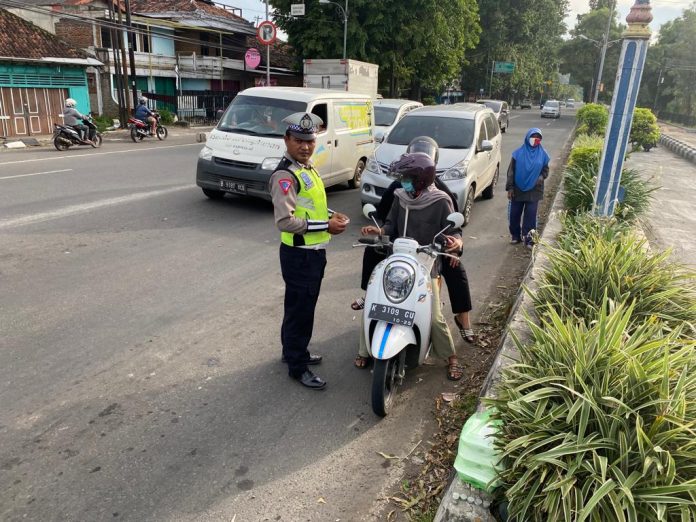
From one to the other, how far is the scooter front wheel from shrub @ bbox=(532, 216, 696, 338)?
114 centimetres

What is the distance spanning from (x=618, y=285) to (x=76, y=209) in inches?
311

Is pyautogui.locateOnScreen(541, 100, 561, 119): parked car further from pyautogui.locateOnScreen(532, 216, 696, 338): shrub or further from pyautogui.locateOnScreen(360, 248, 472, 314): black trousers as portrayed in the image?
pyautogui.locateOnScreen(360, 248, 472, 314): black trousers

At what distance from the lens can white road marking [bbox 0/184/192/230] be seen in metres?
7.77

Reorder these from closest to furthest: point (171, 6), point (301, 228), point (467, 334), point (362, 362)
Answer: point (301, 228), point (362, 362), point (467, 334), point (171, 6)

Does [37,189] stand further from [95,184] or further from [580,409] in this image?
[580,409]

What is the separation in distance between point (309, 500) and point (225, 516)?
46 centimetres

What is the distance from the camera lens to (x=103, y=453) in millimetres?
3281

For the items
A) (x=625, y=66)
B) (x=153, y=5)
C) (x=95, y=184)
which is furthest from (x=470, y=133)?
(x=153, y=5)

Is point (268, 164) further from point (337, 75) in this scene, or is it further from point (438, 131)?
point (337, 75)

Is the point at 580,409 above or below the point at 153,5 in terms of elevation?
below

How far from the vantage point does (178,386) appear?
4.04m

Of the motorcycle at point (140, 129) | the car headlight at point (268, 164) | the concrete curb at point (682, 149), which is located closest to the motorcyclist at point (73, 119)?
the motorcycle at point (140, 129)

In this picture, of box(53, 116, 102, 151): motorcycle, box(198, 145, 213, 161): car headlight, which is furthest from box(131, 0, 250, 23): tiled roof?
box(198, 145, 213, 161): car headlight

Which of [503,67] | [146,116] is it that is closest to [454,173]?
[146,116]
